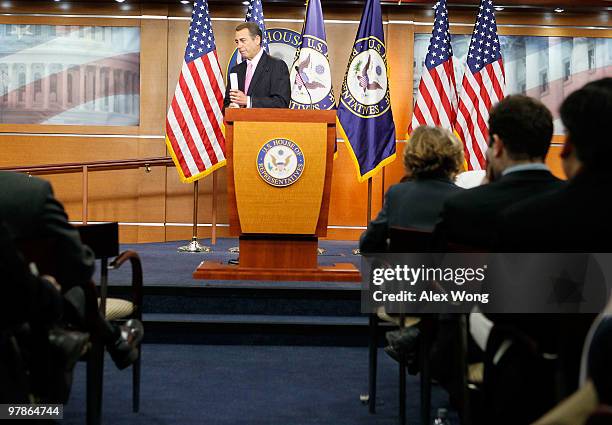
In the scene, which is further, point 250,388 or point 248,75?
point 248,75

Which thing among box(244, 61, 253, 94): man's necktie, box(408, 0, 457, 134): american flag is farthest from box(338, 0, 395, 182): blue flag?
box(244, 61, 253, 94): man's necktie

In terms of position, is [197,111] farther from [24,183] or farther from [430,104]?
[24,183]

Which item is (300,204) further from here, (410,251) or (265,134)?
(410,251)

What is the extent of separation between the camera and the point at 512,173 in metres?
2.28

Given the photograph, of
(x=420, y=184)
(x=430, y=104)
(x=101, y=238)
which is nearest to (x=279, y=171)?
(x=420, y=184)

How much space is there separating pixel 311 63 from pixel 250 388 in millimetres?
4224

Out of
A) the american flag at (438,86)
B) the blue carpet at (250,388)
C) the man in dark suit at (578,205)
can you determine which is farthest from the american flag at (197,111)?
the man in dark suit at (578,205)

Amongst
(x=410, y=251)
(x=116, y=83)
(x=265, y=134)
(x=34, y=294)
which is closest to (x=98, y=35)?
(x=116, y=83)

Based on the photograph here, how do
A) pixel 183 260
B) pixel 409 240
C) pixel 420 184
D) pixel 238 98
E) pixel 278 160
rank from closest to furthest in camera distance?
pixel 409 240 < pixel 420 184 < pixel 278 160 < pixel 238 98 < pixel 183 260

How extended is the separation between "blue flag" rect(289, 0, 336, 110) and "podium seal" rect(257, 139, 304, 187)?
2248 millimetres

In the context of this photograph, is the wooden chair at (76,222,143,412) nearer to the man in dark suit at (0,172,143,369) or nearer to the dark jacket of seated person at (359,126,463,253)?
the man in dark suit at (0,172,143,369)

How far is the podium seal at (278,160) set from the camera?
17.1 feet

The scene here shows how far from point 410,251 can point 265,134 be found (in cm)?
262

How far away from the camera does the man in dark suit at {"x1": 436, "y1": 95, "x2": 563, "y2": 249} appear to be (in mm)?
2240
